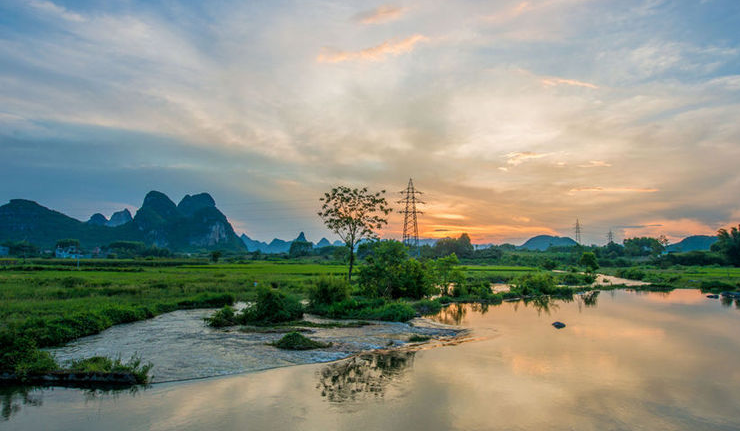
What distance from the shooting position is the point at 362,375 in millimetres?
11086

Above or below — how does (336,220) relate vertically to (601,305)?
above

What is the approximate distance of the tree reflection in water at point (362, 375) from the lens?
967cm

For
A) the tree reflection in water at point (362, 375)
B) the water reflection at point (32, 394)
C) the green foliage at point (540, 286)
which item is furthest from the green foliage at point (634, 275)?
the water reflection at point (32, 394)

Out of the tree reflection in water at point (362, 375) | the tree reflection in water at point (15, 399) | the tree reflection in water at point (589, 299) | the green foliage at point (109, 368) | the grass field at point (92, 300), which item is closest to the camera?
the tree reflection in water at point (15, 399)

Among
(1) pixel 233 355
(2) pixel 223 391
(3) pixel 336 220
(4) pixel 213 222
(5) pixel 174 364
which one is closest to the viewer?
(2) pixel 223 391

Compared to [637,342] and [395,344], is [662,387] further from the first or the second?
[395,344]

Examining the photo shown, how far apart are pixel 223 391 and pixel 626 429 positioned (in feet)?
29.5

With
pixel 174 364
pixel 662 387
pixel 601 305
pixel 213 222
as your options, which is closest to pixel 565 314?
pixel 601 305

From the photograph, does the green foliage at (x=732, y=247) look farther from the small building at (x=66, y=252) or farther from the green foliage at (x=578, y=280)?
the small building at (x=66, y=252)

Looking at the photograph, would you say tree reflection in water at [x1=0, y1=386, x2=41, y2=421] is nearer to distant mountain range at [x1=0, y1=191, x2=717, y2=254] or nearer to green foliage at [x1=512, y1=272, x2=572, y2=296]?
green foliage at [x1=512, y1=272, x2=572, y2=296]

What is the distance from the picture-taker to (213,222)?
562 feet

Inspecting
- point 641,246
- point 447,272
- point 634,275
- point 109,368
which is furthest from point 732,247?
point 109,368

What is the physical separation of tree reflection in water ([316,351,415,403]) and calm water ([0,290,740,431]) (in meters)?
0.03

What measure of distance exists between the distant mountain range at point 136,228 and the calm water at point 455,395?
14437 centimetres
